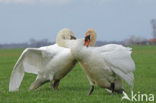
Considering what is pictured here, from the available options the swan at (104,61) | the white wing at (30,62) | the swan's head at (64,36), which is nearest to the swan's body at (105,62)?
the swan at (104,61)

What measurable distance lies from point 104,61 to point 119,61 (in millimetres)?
387

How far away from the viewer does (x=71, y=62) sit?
42.0 ft

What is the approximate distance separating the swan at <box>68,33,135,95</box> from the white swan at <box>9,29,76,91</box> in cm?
134

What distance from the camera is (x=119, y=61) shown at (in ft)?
37.5

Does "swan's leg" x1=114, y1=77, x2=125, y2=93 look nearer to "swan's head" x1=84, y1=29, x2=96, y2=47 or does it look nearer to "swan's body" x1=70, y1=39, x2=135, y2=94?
"swan's body" x1=70, y1=39, x2=135, y2=94

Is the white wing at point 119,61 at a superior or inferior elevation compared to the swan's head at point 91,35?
inferior

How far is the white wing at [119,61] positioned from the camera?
11.4 meters

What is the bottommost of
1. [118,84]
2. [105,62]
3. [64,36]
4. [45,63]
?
[118,84]

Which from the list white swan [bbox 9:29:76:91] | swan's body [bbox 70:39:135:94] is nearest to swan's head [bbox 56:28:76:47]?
white swan [bbox 9:29:76:91]

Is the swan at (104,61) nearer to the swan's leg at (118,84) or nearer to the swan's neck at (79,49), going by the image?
the swan's neck at (79,49)

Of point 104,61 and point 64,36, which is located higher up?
point 64,36

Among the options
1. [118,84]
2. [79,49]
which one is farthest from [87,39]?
[118,84]

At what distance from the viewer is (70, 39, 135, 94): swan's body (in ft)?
36.9

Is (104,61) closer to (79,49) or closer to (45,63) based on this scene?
(79,49)
